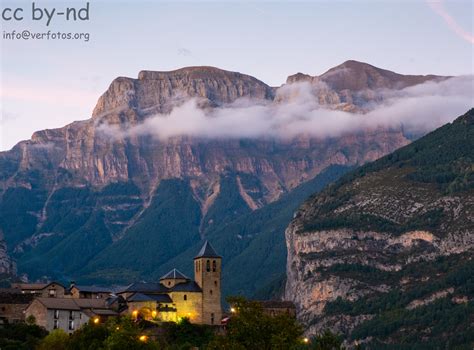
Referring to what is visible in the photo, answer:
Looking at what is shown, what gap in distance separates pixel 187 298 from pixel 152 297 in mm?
5105

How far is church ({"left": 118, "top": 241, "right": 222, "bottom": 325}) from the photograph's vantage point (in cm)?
17225

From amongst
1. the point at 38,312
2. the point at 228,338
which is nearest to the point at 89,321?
the point at 38,312

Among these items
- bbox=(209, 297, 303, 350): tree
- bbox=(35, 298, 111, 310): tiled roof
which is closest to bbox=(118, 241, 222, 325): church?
bbox=(35, 298, 111, 310): tiled roof

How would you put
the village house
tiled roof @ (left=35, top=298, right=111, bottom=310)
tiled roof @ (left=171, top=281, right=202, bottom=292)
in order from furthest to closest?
1. tiled roof @ (left=171, top=281, right=202, bottom=292)
2. tiled roof @ (left=35, top=298, right=111, bottom=310)
3. the village house

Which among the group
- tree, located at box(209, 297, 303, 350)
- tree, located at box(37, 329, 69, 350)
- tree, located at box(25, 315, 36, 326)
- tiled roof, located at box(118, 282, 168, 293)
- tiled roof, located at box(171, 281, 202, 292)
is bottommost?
tree, located at box(25, 315, 36, 326)

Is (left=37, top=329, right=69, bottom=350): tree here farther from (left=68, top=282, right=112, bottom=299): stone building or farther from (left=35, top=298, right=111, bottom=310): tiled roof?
(left=68, top=282, right=112, bottom=299): stone building

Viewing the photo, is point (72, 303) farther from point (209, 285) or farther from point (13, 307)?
point (209, 285)

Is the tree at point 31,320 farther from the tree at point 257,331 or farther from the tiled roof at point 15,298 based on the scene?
the tree at point 257,331

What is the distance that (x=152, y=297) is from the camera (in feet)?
575

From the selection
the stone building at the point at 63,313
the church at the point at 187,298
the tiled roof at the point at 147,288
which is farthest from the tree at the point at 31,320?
the tiled roof at the point at 147,288

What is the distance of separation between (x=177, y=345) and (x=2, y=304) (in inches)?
1092

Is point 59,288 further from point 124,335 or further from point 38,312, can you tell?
point 124,335

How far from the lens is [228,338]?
122 metres

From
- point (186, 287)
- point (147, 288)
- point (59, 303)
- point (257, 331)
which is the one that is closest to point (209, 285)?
point (186, 287)
